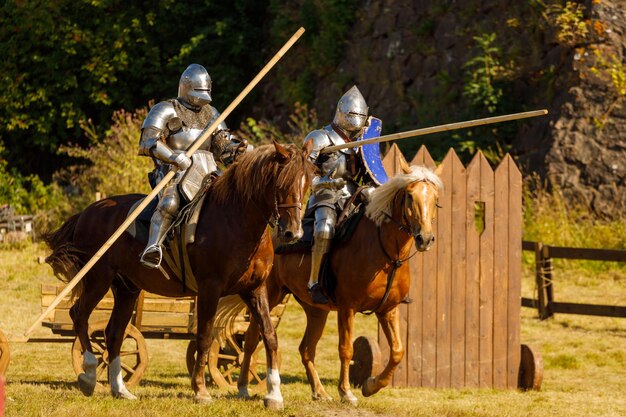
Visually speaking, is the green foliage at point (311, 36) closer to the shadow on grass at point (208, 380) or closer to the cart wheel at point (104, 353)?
the shadow on grass at point (208, 380)

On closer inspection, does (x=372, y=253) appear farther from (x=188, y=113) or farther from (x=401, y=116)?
(x=401, y=116)

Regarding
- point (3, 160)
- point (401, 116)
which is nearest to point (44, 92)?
point (3, 160)

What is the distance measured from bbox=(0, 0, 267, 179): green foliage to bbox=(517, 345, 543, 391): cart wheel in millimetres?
14300

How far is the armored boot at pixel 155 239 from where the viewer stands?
977cm

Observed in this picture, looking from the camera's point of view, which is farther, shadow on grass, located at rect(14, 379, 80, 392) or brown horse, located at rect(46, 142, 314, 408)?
shadow on grass, located at rect(14, 379, 80, 392)

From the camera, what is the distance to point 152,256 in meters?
9.79

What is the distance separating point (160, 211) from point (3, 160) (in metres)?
17.1

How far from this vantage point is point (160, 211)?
32.3ft

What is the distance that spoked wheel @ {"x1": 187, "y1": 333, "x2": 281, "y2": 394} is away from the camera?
449 inches

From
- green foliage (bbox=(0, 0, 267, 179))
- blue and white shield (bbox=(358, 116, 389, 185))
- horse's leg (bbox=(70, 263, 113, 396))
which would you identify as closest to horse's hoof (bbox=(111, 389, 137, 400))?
horse's leg (bbox=(70, 263, 113, 396))

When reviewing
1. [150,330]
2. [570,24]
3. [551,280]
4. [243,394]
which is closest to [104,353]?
[150,330]

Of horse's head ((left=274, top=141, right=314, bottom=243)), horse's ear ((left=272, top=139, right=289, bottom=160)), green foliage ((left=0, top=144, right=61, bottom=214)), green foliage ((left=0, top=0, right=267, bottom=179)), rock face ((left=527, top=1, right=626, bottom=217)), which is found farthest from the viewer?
green foliage ((left=0, top=0, right=267, bottom=179))

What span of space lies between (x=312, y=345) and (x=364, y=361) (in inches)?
33.5

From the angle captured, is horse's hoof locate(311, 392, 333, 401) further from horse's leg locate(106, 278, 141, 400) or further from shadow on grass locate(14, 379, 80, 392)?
shadow on grass locate(14, 379, 80, 392)
